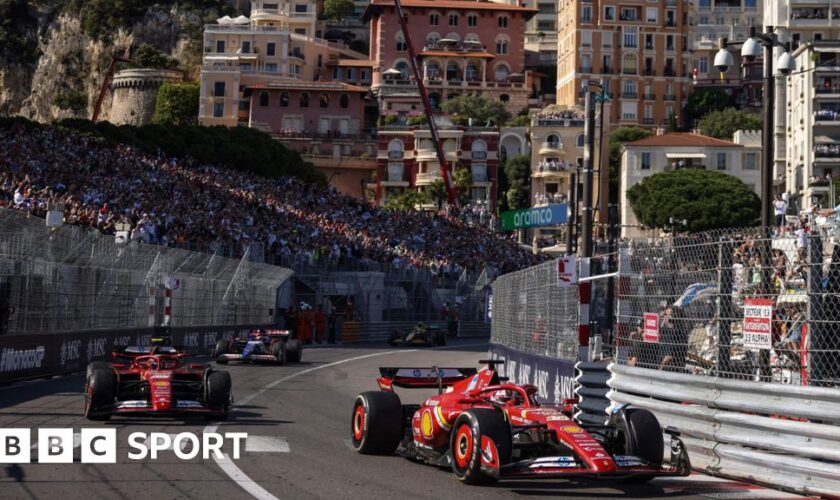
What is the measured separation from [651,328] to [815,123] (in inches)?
3159

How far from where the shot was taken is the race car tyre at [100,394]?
14789 millimetres

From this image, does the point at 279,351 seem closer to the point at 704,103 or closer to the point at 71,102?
the point at 704,103

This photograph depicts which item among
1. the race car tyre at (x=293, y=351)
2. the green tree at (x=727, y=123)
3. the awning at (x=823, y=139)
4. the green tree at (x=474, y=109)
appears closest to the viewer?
the race car tyre at (x=293, y=351)

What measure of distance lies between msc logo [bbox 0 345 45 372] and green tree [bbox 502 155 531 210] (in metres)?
97.4

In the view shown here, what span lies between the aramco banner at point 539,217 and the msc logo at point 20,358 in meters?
11.1

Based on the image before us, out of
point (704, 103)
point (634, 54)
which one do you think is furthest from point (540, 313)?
point (704, 103)

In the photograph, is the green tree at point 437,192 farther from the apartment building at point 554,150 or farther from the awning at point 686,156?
the awning at point 686,156

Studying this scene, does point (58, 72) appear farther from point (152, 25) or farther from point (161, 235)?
point (161, 235)

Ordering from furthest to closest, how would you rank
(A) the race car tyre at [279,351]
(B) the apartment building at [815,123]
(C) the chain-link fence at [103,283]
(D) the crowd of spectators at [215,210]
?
(B) the apartment building at [815,123] → (D) the crowd of spectators at [215,210] → (A) the race car tyre at [279,351] → (C) the chain-link fence at [103,283]

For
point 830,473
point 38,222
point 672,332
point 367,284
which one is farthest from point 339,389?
point 367,284

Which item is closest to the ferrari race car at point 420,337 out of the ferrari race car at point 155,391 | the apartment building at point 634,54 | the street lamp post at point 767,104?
the street lamp post at point 767,104

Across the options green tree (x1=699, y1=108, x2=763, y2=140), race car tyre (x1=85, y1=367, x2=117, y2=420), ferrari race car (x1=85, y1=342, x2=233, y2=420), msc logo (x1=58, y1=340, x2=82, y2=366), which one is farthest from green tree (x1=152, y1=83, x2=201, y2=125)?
race car tyre (x1=85, y1=367, x2=117, y2=420)

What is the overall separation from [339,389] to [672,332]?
1068cm

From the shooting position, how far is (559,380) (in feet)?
58.7
